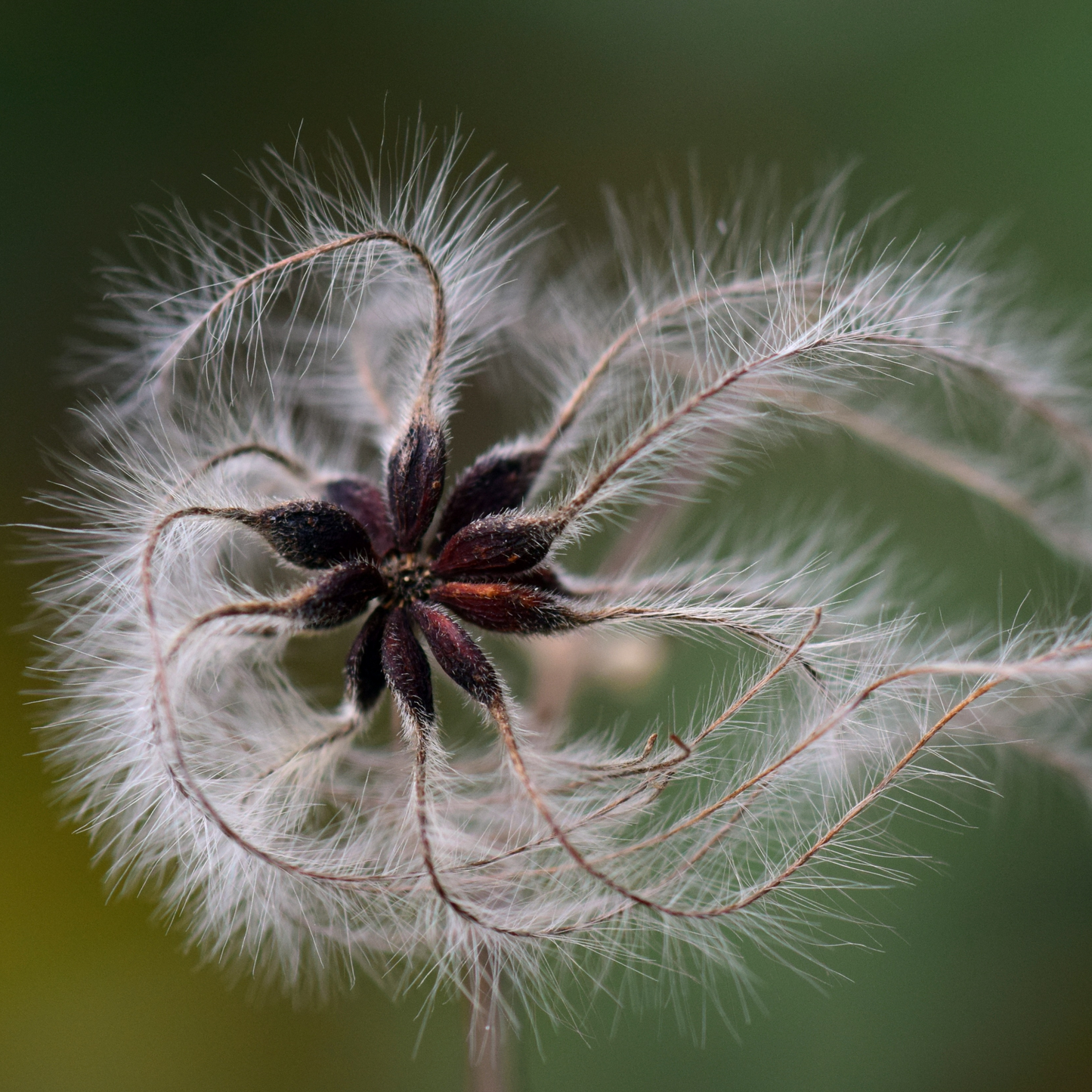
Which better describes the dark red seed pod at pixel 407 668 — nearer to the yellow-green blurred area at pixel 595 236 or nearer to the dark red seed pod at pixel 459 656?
the dark red seed pod at pixel 459 656

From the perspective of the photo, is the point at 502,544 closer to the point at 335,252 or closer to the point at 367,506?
the point at 367,506

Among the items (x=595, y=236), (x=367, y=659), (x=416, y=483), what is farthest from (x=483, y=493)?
(x=595, y=236)

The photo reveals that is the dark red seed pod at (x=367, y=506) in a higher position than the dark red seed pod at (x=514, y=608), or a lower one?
higher

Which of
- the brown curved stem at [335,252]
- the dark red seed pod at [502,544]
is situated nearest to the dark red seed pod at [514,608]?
the dark red seed pod at [502,544]

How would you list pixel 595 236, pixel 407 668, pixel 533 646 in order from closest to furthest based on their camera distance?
pixel 407 668, pixel 533 646, pixel 595 236

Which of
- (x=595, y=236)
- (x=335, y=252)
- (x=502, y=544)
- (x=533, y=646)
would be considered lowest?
(x=533, y=646)

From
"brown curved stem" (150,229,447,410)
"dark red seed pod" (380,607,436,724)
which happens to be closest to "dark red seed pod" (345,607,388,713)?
"dark red seed pod" (380,607,436,724)
